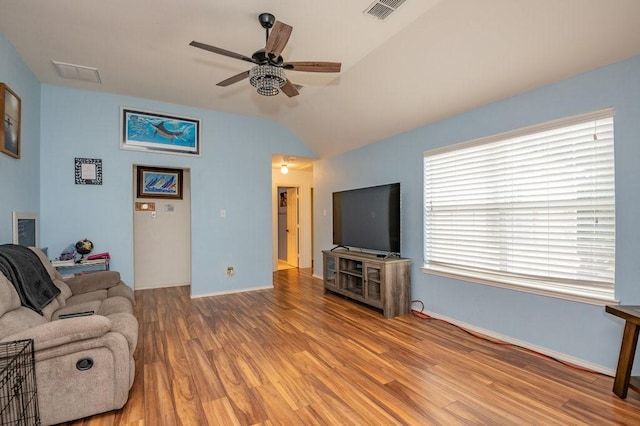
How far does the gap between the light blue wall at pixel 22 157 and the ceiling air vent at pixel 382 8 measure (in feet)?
10.7

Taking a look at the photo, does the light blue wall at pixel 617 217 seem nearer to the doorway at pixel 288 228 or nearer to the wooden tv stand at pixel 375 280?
the wooden tv stand at pixel 375 280

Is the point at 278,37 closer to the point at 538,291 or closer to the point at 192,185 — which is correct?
the point at 538,291

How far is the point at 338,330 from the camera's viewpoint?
328 centimetres

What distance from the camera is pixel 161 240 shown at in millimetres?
5223

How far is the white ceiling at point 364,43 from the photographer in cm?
222

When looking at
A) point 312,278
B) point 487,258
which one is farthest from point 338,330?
point 312,278

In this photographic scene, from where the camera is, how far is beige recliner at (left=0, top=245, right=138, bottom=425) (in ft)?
5.64

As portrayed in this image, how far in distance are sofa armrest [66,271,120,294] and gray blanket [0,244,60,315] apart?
0.56 meters

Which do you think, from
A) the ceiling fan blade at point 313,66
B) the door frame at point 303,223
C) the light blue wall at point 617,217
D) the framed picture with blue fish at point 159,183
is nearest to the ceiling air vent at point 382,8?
the ceiling fan blade at point 313,66

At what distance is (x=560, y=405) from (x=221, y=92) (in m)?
4.57

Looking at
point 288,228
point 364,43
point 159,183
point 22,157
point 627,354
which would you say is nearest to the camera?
point 627,354

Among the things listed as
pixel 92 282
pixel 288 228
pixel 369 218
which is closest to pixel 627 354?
pixel 369 218

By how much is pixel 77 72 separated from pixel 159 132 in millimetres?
1145

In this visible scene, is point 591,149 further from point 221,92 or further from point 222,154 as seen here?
point 222,154
